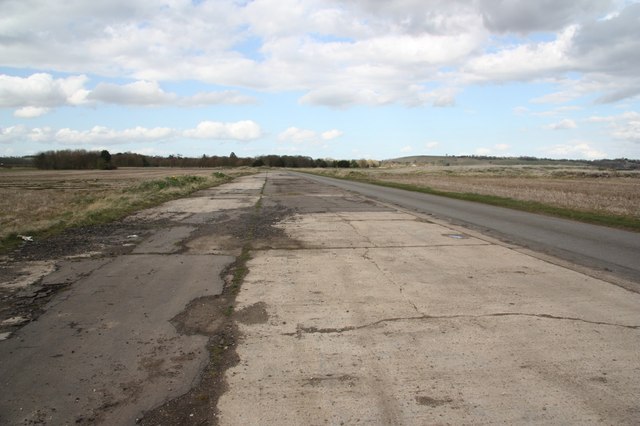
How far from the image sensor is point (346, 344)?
194 inches

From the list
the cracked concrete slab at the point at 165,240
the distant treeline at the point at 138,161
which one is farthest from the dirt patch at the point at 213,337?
the distant treeline at the point at 138,161

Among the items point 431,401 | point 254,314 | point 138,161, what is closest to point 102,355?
point 254,314

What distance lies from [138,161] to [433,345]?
524ft

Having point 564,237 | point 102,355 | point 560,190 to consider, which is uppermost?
point 560,190

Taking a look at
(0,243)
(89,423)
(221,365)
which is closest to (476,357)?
(221,365)

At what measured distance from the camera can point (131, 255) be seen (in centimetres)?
979

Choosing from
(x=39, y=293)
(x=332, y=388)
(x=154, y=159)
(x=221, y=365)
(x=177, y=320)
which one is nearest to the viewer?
(x=332, y=388)

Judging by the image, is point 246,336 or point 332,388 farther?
point 246,336

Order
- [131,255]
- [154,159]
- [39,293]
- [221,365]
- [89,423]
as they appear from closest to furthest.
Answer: [89,423], [221,365], [39,293], [131,255], [154,159]

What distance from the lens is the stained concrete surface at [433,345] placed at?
3672 mm

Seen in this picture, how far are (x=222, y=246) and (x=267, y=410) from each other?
24.7ft

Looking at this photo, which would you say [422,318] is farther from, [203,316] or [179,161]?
[179,161]

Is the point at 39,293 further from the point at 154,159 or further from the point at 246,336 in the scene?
the point at 154,159

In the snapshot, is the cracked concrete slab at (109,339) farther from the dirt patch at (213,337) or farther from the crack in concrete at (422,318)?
the crack in concrete at (422,318)
